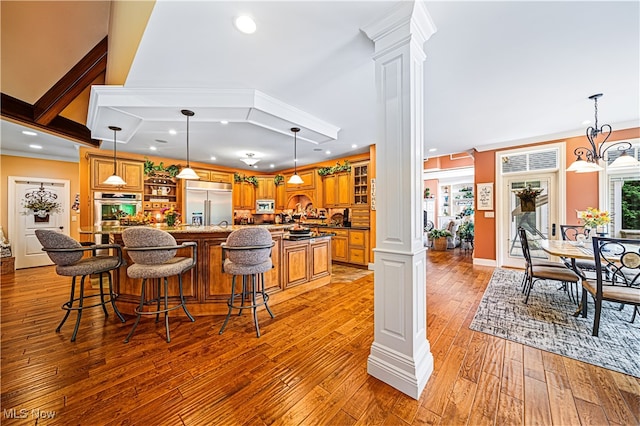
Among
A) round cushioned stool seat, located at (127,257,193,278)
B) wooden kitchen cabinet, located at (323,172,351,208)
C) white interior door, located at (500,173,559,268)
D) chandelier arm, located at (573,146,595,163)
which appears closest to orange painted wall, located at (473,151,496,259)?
white interior door, located at (500,173,559,268)

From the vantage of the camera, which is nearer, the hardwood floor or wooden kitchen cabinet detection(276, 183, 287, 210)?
the hardwood floor

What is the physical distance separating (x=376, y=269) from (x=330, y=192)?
14.2 feet

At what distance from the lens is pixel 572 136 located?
14.2 ft

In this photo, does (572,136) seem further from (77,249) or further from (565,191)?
(77,249)

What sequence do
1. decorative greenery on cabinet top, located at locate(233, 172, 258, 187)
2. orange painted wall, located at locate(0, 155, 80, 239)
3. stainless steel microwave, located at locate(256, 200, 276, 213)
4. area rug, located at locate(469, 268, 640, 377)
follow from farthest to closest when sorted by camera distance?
stainless steel microwave, located at locate(256, 200, 276, 213), decorative greenery on cabinet top, located at locate(233, 172, 258, 187), orange painted wall, located at locate(0, 155, 80, 239), area rug, located at locate(469, 268, 640, 377)

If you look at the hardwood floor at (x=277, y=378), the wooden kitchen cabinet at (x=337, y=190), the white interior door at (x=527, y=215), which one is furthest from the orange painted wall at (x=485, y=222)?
the hardwood floor at (x=277, y=378)

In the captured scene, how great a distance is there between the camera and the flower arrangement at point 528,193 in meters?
4.76

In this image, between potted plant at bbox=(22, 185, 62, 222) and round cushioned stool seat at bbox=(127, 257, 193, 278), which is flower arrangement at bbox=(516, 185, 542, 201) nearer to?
round cushioned stool seat at bbox=(127, 257, 193, 278)

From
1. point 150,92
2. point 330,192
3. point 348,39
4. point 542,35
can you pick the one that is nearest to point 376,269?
point 348,39

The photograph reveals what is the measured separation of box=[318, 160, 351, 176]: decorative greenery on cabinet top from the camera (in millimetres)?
5738

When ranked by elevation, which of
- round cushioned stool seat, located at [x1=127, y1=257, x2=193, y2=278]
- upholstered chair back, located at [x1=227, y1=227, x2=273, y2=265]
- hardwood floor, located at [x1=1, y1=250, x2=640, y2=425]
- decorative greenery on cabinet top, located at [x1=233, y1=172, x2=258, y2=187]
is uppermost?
decorative greenery on cabinet top, located at [x1=233, y1=172, x2=258, y2=187]

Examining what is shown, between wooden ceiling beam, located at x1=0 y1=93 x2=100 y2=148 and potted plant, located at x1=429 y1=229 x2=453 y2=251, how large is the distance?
28.5 feet

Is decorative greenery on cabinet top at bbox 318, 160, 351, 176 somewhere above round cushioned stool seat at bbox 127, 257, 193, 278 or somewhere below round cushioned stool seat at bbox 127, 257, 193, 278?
above

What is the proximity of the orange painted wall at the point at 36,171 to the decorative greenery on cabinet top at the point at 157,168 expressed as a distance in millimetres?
2129
